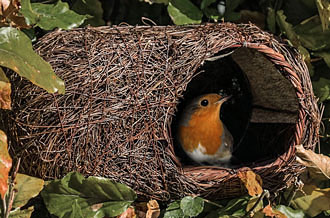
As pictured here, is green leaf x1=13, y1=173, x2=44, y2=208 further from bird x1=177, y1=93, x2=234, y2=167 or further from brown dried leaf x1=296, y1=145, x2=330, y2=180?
brown dried leaf x1=296, y1=145, x2=330, y2=180

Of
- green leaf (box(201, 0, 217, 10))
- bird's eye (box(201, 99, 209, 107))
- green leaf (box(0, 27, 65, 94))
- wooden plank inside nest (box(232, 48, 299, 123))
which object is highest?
green leaf (box(201, 0, 217, 10))

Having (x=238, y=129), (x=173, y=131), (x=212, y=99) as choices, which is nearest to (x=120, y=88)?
(x=212, y=99)

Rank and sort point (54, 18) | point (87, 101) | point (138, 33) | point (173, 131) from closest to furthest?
1. point (87, 101)
2. point (138, 33)
3. point (54, 18)
4. point (173, 131)

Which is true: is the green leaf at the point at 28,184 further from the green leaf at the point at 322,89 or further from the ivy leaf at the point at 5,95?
the green leaf at the point at 322,89

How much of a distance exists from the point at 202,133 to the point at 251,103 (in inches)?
15.5

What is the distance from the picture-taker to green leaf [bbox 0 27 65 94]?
1.88 m

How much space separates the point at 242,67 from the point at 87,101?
101cm

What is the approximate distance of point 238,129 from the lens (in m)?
3.11

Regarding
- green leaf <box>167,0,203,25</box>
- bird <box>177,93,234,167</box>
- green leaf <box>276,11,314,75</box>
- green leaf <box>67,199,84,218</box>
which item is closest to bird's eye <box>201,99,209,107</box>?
bird <box>177,93,234,167</box>

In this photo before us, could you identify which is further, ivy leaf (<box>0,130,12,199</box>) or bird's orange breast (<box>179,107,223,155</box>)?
bird's orange breast (<box>179,107,223,155</box>)

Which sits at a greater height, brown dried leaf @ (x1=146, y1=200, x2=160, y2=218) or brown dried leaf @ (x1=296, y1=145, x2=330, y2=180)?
brown dried leaf @ (x1=296, y1=145, x2=330, y2=180)

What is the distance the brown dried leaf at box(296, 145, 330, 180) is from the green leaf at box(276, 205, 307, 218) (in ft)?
0.73

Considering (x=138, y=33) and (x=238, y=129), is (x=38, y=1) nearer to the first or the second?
(x=138, y=33)

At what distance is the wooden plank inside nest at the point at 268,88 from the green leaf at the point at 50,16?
2.67ft
